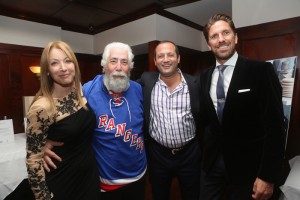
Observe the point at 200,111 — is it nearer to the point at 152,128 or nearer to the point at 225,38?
A: the point at 152,128

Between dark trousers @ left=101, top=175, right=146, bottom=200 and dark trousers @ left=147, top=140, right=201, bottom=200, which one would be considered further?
dark trousers @ left=147, top=140, right=201, bottom=200

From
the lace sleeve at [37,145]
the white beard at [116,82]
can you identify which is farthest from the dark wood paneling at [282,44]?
the lace sleeve at [37,145]

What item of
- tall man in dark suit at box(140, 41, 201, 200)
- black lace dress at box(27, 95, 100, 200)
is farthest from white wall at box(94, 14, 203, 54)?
black lace dress at box(27, 95, 100, 200)

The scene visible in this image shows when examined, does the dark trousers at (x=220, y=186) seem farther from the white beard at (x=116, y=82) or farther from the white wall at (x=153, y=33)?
the white wall at (x=153, y=33)

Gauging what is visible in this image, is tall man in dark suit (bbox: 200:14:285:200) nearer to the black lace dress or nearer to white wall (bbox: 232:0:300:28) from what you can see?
the black lace dress

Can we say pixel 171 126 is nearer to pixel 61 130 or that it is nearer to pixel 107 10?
pixel 61 130

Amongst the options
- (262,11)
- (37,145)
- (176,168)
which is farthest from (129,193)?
(262,11)

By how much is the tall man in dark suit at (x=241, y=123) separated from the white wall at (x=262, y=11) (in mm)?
1348

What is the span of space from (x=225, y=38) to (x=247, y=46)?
147 centimetres

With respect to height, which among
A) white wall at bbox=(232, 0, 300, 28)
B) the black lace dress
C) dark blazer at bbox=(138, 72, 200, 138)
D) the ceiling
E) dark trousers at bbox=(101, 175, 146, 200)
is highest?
the ceiling

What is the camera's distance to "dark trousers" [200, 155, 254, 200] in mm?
1395

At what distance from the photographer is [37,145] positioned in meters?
1.23

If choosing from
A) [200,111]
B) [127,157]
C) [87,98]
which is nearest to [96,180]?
[127,157]

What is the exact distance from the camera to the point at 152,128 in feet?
5.97
